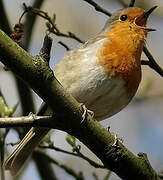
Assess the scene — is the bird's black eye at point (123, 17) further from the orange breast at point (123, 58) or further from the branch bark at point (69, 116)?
the branch bark at point (69, 116)

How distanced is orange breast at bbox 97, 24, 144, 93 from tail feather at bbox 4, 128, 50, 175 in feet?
3.11

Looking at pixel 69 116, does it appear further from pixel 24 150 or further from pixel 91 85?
pixel 24 150

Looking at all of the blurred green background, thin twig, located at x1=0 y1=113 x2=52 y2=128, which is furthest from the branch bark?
the blurred green background

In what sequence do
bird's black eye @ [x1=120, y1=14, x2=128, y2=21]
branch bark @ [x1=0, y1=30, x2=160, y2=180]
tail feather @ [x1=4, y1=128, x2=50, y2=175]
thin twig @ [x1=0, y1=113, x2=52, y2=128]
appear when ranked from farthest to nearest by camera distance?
bird's black eye @ [x1=120, y1=14, x2=128, y2=21], tail feather @ [x1=4, y1=128, x2=50, y2=175], thin twig @ [x1=0, y1=113, x2=52, y2=128], branch bark @ [x1=0, y1=30, x2=160, y2=180]

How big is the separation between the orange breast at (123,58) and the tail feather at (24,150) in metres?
0.95

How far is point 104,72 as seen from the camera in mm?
4555

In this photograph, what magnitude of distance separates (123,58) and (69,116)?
1.58 meters

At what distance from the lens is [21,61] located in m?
3.04

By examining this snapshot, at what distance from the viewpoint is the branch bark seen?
3.03m

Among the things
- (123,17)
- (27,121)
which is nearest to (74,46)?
(123,17)

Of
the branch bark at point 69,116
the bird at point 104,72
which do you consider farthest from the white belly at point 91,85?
the branch bark at point 69,116

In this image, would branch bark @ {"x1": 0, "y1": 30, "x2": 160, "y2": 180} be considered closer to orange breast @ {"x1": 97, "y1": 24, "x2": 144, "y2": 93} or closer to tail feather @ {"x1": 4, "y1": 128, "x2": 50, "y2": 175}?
orange breast @ {"x1": 97, "y1": 24, "x2": 144, "y2": 93}

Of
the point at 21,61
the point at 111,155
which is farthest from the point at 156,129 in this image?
the point at 21,61

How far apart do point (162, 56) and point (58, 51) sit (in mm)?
1594
